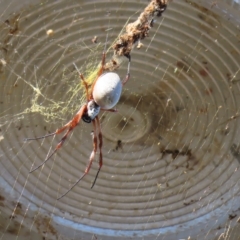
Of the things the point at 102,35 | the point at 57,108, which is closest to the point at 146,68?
the point at 102,35

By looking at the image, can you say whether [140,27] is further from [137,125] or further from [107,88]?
[137,125]

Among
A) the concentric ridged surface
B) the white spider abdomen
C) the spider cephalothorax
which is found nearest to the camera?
the white spider abdomen

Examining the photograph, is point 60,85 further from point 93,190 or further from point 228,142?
point 228,142

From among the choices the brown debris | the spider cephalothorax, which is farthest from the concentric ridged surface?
the spider cephalothorax

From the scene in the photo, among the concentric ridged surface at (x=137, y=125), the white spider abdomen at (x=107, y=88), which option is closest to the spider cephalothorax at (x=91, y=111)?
the white spider abdomen at (x=107, y=88)

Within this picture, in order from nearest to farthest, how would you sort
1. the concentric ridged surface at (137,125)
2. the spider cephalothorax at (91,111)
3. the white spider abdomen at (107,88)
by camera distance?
the white spider abdomen at (107,88), the spider cephalothorax at (91,111), the concentric ridged surface at (137,125)

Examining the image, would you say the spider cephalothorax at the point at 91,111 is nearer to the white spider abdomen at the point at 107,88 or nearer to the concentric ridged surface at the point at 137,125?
the white spider abdomen at the point at 107,88

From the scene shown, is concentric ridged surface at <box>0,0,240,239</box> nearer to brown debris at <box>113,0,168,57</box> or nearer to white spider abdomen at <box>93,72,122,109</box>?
brown debris at <box>113,0,168,57</box>
